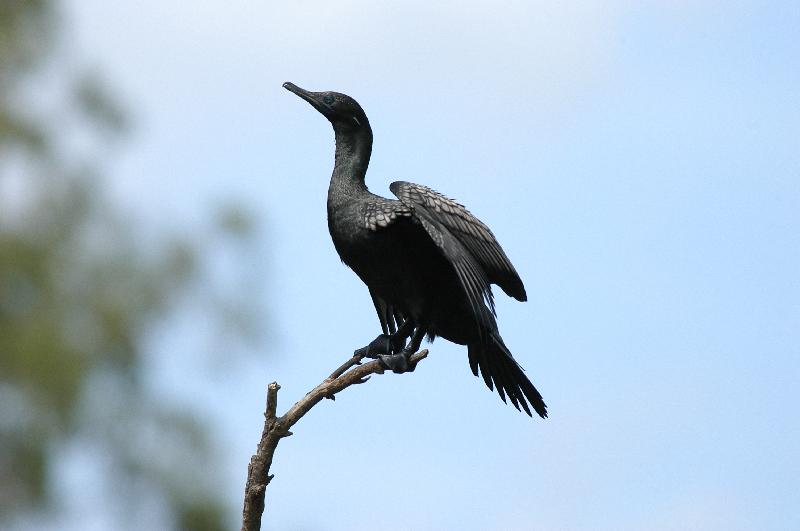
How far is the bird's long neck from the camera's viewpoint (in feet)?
18.5

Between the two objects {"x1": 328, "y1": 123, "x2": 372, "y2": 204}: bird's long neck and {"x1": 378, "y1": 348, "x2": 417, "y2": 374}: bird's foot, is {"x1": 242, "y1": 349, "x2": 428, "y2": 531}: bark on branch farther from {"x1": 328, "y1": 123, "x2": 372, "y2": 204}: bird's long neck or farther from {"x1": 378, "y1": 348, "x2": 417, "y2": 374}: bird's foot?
{"x1": 328, "y1": 123, "x2": 372, "y2": 204}: bird's long neck

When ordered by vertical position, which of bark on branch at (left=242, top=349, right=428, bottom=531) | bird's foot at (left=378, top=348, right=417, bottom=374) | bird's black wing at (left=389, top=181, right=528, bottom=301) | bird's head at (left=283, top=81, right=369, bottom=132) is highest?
bird's head at (left=283, top=81, right=369, bottom=132)

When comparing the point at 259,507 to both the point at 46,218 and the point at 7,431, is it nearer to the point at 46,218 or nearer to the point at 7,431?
the point at 7,431

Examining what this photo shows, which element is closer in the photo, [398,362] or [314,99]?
[398,362]

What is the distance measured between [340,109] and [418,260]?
893mm

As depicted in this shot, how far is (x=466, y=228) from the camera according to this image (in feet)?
18.1

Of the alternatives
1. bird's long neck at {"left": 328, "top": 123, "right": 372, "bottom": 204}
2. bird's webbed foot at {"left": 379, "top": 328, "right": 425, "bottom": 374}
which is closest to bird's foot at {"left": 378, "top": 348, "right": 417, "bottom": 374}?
bird's webbed foot at {"left": 379, "top": 328, "right": 425, "bottom": 374}

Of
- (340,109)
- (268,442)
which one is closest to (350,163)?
(340,109)

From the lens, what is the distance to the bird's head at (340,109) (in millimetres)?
5820

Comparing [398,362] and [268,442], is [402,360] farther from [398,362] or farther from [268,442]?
[268,442]

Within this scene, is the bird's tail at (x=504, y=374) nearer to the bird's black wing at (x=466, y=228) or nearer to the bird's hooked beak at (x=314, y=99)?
the bird's black wing at (x=466, y=228)

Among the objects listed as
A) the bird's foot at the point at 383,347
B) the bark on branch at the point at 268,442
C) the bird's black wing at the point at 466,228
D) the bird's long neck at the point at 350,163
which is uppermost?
the bird's long neck at the point at 350,163

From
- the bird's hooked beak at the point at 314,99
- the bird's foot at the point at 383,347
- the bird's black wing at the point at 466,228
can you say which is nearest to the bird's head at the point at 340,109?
the bird's hooked beak at the point at 314,99

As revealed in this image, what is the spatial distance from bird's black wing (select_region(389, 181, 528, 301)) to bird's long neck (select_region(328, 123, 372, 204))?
0.20 metres
